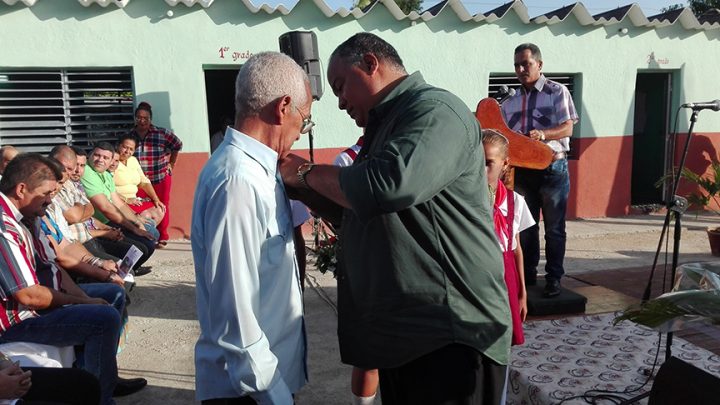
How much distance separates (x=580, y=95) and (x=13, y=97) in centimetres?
759

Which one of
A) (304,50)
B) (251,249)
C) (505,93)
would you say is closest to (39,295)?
(251,249)

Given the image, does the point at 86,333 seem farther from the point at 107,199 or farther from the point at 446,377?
the point at 107,199

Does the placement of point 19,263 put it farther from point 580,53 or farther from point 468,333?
point 580,53

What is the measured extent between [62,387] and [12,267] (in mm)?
626

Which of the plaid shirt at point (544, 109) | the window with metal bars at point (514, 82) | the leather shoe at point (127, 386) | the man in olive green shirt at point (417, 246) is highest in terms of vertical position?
the window with metal bars at point (514, 82)

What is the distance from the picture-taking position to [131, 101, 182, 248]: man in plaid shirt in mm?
6789

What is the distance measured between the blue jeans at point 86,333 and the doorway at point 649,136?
30.0 feet

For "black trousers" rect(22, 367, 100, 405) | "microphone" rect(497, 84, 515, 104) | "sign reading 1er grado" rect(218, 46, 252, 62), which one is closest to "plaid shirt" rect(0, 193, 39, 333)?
"black trousers" rect(22, 367, 100, 405)

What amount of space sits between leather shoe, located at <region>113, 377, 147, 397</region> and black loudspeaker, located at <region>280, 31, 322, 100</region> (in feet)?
8.58

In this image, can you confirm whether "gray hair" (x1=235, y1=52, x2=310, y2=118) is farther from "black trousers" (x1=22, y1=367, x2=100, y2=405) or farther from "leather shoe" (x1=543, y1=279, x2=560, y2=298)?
"leather shoe" (x1=543, y1=279, x2=560, y2=298)

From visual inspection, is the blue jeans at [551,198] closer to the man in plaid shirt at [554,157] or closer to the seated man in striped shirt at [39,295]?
the man in plaid shirt at [554,157]

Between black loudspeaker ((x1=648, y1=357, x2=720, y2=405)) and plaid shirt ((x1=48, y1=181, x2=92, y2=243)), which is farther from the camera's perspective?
plaid shirt ((x1=48, y1=181, x2=92, y2=243))

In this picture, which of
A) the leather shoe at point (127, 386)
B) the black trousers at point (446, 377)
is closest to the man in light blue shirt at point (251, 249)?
the black trousers at point (446, 377)

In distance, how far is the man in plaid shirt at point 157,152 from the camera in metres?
6.79
